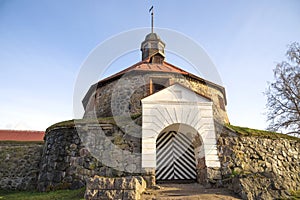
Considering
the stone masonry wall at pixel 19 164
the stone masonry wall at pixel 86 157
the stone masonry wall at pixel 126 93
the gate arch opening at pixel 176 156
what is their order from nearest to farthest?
the stone masonry wall at pixel 86 157
the gate arch opening at pixel 176 156
the stone masonry wall at pixel 19 164
the stone masonry wall at pixel 126 93

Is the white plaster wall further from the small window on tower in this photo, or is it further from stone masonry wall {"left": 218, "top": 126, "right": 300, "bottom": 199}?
the small window on tower

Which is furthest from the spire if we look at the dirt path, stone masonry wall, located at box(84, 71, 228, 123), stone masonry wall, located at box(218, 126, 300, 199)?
the dirt path

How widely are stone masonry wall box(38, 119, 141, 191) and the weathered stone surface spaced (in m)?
2.10

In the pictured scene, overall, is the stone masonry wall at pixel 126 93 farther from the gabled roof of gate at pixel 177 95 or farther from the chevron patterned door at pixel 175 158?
the gabled roof of gate at pixel 177 95

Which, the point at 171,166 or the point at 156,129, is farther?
the point at 171,166

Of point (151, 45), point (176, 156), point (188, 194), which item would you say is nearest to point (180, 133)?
point (176, 156)

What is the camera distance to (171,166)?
10312 mm

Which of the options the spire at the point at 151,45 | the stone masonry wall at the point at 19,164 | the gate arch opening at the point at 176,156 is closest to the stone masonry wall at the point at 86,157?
the gate arch opening at the point at 176,156

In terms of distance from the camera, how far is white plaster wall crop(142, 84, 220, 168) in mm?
8562

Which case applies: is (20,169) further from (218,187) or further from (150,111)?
(218,187)

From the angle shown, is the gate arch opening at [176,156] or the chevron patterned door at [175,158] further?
the chevron patterned door at [175,158]

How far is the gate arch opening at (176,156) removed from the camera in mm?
9953

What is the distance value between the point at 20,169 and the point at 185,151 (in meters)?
8.30

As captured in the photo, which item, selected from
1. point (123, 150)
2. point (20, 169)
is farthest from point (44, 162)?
point (123, 150)
